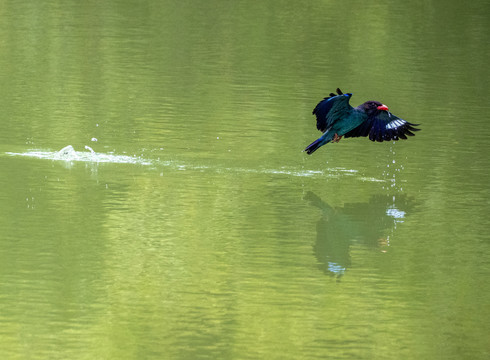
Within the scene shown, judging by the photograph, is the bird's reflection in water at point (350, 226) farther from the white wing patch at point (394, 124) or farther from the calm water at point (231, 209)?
the white wing patch at point (394, 124)

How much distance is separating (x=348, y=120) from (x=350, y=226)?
1.37 metres

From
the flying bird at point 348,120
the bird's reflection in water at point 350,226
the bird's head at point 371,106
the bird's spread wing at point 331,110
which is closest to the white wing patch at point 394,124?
the flying bird at point 348,120

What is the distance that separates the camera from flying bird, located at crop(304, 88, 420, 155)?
10.6 metres

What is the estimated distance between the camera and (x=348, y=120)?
420 inches

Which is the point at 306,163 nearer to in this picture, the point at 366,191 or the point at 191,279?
the point at 366,191

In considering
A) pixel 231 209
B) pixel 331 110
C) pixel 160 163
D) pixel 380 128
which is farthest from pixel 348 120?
pixel 160 163

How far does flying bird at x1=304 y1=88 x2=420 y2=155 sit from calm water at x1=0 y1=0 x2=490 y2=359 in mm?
441

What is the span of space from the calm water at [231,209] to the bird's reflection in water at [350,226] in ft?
0.09

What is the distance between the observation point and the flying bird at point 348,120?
10.6 m

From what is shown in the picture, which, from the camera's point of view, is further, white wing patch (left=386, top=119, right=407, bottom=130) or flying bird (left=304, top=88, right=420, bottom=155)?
white wing patch (left=386, top=119, right=407, bottom=130)

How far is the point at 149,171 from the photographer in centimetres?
1091

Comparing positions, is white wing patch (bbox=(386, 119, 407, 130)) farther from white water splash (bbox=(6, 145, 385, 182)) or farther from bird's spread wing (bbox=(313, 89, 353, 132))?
bird's spread wing (bbox=(313, 89, 353, 132))

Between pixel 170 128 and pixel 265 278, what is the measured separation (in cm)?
500

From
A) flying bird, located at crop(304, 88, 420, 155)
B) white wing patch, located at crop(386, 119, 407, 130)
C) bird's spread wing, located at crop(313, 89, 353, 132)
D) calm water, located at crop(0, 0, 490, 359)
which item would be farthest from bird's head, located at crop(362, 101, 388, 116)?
calm water, located at crop(0, 0, 490, 359)
